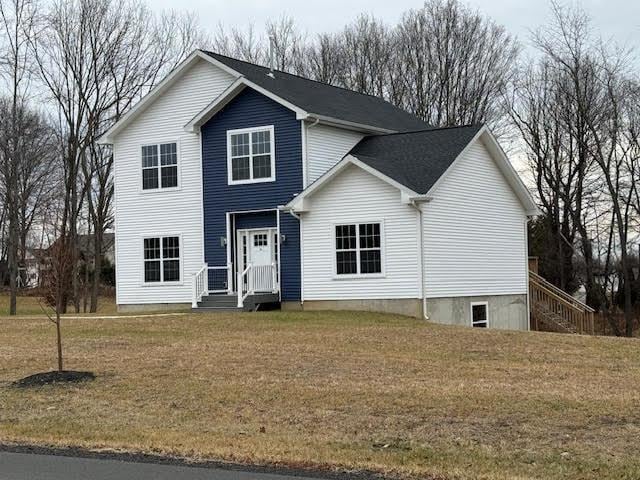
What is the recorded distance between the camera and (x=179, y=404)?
12.6 m

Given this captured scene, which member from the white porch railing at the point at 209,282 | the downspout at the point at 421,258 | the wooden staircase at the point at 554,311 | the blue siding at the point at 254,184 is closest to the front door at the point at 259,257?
the blue siding at the point at 254,184

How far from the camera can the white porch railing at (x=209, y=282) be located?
2885cm

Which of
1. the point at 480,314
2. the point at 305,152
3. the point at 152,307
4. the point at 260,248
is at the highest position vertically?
the point at 305,152

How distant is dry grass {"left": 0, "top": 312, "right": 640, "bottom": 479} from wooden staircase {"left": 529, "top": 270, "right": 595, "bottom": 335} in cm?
1114

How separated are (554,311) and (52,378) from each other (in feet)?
74.4

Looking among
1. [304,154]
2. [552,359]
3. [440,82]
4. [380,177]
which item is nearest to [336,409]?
[552,359]

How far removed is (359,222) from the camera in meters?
26.5

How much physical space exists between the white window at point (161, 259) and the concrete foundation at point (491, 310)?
929cm

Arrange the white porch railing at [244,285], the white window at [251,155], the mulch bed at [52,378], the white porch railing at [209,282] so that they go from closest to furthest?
the mulch bed at [52,378], the white porch railing at [244,285], the white window at [251,155], the white porch railing at [209,282]

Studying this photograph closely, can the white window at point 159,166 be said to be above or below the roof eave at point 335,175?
above

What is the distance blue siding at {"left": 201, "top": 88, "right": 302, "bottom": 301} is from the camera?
2795cm

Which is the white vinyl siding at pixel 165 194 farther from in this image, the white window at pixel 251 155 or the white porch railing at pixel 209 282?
the white window at pixel 251 155

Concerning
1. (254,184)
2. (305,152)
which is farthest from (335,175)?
(254,184)

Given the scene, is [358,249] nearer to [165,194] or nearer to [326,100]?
[326,100]
